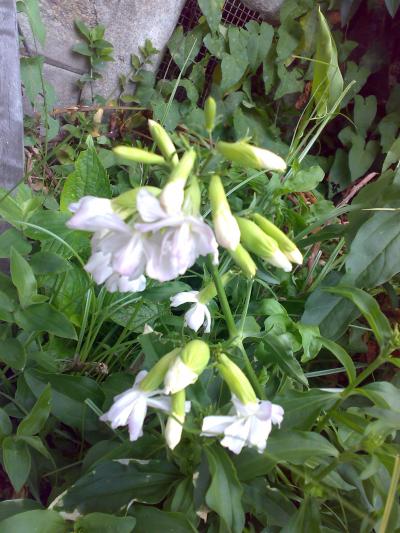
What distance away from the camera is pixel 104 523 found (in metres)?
0.57

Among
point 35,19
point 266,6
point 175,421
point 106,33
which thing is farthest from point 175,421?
point 266,6

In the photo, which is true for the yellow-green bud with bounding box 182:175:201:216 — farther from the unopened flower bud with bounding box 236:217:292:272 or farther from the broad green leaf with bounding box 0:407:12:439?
the broad green leaf with bounding box 0:407:12:439

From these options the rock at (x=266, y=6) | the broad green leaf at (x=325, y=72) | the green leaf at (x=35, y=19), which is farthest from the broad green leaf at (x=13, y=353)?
the rock at (x=266, y=6)

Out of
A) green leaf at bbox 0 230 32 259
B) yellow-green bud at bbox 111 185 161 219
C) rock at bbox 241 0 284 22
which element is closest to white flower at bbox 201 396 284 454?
yellow-green bud at bbox 111 185 161 219

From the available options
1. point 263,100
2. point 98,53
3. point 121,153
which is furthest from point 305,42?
point 121,153

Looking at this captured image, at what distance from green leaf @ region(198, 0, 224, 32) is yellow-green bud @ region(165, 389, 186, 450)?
1233mm

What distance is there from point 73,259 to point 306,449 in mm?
589

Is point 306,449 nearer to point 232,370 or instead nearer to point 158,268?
point 232,370

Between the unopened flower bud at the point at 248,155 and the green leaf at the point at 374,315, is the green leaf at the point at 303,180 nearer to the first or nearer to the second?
the green leaf at the point at 374,315

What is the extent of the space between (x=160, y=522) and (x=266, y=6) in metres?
1.48

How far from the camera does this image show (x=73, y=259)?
99 centimetres

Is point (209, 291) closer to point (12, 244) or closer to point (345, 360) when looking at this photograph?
point (345, 360)

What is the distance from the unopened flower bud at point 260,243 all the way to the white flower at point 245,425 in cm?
15

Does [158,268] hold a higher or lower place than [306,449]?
higher
